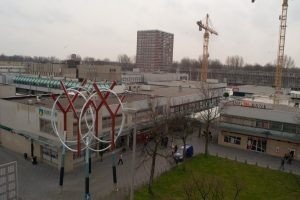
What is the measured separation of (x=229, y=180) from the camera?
87.4 feet

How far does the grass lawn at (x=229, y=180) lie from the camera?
23469mm

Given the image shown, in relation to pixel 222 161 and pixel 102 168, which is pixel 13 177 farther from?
pixel 222 161

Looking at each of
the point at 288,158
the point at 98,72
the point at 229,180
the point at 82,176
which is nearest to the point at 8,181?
the point at 82,176

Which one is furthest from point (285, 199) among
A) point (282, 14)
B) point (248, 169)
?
point (282, 14)

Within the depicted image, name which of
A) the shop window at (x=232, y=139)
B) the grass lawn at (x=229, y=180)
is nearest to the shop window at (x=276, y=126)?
the shop window at (x=232, y=139)

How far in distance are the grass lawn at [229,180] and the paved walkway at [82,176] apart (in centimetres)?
188

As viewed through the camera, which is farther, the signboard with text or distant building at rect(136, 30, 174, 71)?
distant building at rect(136, 30, 174, 71)

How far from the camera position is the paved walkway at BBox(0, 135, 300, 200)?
2303cm

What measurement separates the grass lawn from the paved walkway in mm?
1875

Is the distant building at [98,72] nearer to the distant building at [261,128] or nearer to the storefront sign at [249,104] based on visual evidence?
Answer: the storefront sign at [249,104]

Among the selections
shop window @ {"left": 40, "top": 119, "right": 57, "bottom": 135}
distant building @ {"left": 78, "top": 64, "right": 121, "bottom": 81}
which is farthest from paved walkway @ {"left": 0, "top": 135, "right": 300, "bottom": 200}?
distant building @ {"left": 78, "top": 64, "right": 121, "bottom": 81}

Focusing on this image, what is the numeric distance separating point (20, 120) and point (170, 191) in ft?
60.3

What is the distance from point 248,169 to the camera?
2955 cm

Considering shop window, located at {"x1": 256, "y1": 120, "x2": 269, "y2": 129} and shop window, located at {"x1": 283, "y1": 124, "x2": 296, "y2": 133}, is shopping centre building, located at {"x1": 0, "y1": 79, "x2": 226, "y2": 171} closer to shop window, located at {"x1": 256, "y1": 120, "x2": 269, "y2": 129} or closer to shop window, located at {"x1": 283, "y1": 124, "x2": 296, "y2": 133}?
shop window, located at {"x1": 256, "y1": 120, "x2": 269, "y2": 129}
